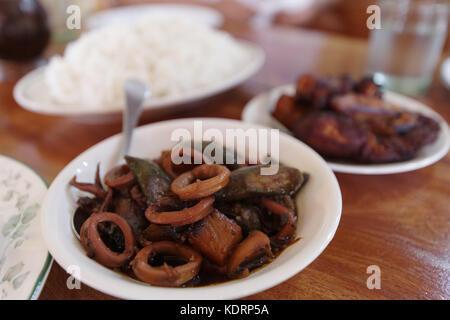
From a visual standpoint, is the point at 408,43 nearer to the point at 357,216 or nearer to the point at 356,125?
the point at 356,125

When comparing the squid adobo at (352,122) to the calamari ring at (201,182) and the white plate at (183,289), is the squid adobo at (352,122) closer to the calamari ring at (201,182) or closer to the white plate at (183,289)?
the white plate at (183,289)

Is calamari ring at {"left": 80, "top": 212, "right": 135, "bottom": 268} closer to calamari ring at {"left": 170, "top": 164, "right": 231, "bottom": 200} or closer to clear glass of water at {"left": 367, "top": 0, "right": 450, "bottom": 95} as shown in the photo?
calamari ring at {"left": 170, "top": 164, "right": 231, "bottom": 200}

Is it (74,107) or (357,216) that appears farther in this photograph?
(74,107)

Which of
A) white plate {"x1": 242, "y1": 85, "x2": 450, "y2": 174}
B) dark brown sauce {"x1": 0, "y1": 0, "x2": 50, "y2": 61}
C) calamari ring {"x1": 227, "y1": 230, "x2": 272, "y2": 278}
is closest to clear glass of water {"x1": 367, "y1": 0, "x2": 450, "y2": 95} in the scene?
white plate {"x1": 242, "y1": 85, "x2": 450, "y2": 174}

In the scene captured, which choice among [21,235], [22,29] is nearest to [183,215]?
[21,235]

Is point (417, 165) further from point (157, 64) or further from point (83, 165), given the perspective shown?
point (157, 64)

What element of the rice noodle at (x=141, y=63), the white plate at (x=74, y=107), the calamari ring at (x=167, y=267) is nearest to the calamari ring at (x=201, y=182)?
the calamari ring at (x=167, y=267)
